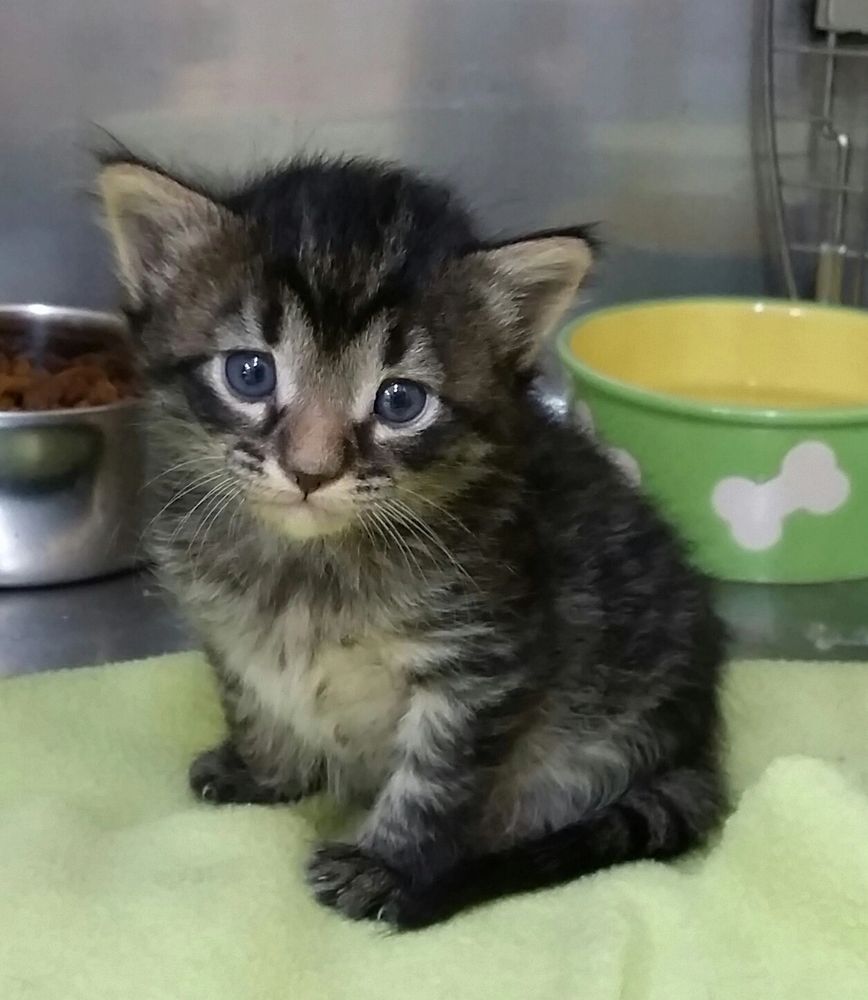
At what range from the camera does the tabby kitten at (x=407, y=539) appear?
1030 millimetres

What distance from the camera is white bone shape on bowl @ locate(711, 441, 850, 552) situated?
5.60 ft

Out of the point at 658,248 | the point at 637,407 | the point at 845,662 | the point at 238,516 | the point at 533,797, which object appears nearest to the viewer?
the point at 238,516

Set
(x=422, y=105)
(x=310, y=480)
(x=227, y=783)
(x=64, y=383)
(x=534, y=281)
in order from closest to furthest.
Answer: (x=310, y=480)
(x=534, y=281)
(x=227, y=783)
(x=64, y=383)
(x=422, y=105)

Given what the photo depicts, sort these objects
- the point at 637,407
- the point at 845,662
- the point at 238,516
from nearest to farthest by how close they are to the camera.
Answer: the point at 238,516
the point at 845,662
the point at 637,407

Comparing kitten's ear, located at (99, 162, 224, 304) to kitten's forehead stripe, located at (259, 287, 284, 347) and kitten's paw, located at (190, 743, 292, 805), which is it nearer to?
kitten's forehead stripe, located at (259, 287, 284, 347)

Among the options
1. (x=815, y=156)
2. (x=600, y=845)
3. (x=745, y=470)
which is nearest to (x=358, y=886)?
(x=600, y=845)

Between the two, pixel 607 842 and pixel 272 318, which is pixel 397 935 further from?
pixel 272 318

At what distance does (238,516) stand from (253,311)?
0.20 metres

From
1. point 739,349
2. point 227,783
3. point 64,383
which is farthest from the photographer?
point 739,349

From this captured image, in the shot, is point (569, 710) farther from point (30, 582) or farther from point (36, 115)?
point (36, 115)

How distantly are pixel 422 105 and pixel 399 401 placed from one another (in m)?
1.00

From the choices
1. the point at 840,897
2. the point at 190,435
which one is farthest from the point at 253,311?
the point at 840,897

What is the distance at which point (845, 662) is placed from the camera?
5.16ft

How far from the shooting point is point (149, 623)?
1.62 meters
